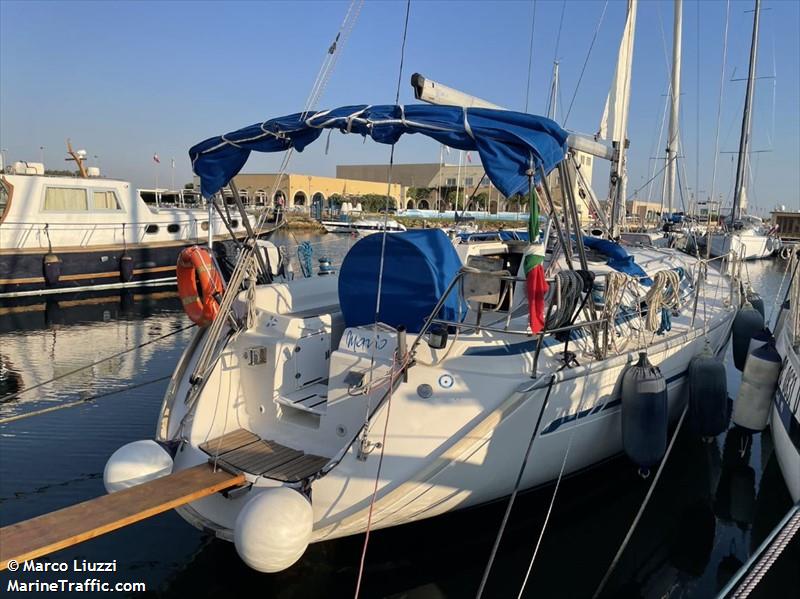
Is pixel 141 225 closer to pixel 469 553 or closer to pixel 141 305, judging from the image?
pixel 141 305

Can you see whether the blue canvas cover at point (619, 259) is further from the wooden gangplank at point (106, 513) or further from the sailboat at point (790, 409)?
the wooden gangplank at point (106, 513)

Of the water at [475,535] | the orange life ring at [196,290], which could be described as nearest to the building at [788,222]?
the water at [475,535]

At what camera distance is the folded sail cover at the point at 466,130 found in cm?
409

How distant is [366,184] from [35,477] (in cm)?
6645

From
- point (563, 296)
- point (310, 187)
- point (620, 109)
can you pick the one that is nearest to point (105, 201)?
point (620, 109)

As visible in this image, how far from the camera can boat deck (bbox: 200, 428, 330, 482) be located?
443 cm

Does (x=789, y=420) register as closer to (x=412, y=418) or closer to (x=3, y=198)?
(x=412, y=418)

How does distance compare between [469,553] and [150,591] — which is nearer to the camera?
[150,591]

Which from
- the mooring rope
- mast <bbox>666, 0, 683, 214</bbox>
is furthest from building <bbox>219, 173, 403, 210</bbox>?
the mooring rope

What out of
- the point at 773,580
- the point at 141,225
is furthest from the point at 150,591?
the point at 141,225

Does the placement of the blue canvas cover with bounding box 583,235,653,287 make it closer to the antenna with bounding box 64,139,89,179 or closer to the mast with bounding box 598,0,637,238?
the mast with bounding box 598,0,637,238

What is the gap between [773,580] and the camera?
14.6ft

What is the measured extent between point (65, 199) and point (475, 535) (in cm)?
1743

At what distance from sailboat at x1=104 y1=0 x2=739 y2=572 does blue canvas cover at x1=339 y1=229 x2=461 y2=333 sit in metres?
0.02
